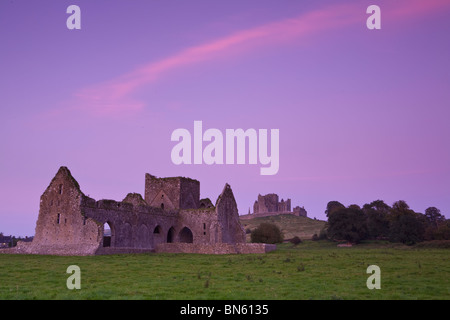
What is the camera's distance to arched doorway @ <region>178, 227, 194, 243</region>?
196 feet

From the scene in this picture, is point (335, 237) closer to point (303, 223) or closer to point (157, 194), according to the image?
point (157, 194)

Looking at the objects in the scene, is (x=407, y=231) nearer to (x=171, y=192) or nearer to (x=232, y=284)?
(x=171, y=192)

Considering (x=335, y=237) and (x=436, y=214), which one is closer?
(x=335, y=237)

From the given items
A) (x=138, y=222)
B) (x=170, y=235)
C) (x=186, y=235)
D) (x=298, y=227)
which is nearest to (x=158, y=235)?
(x=170, y=235)

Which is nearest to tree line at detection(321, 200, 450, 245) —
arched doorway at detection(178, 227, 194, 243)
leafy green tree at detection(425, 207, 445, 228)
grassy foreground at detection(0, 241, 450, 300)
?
leafy green tree at detection(425, 207, 445, 228)

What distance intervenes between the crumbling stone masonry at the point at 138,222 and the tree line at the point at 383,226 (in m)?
32.1

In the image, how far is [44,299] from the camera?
1486 centimetres

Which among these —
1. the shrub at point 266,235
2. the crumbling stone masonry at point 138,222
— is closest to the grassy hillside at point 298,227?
the shrub at point 266,235

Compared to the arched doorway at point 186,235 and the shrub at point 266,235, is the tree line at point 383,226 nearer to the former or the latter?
the shrub at point 266,235

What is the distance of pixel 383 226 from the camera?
90.8m

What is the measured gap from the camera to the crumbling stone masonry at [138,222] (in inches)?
1711
